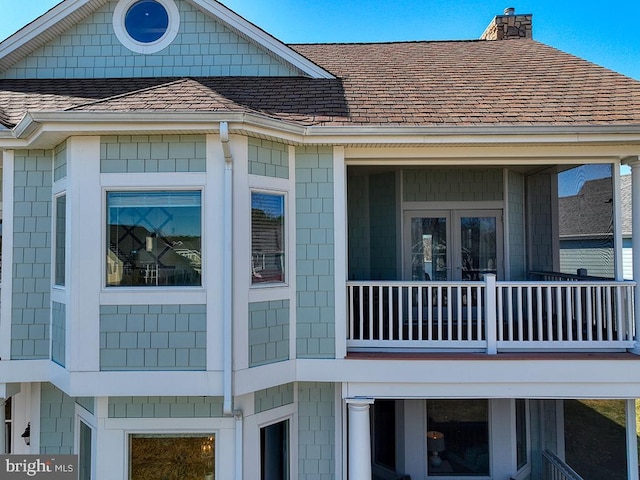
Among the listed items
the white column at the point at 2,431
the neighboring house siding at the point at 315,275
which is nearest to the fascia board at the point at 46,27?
the neighboring house siding at the point at 315,275

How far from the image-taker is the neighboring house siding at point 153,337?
4422 mm

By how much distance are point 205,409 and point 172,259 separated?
5.61ft

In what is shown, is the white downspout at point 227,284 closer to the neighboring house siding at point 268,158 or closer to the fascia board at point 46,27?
the neighboring house siding at point 268,158

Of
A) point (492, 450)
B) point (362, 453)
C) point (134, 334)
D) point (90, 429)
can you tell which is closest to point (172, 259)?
point (134, 334)

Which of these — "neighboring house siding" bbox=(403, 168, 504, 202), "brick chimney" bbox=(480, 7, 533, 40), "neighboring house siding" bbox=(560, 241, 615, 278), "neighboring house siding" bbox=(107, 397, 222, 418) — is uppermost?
"brick chimney" bbox=(480, 7, 533, 40)

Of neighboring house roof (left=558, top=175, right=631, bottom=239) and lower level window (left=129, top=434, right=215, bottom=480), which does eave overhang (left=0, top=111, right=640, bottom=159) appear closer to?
neighboring house roof (left=558, top=175, right=631, bottom=239)

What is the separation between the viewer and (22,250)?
506 centimetres

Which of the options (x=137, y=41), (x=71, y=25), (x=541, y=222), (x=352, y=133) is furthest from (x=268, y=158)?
(x=541, y=222)

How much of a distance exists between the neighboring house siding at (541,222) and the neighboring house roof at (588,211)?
7.5 inches

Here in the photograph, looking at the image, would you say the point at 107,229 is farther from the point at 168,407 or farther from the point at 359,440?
the point at 359,440

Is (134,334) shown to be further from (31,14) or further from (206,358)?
(31,14)

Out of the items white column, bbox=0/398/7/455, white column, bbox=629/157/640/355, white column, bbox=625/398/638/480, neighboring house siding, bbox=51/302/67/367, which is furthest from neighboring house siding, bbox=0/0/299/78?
white column, bbox=625/398/638/480

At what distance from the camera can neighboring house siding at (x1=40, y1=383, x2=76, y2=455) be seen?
5246mm

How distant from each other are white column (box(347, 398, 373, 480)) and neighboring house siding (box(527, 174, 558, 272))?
160 inches
